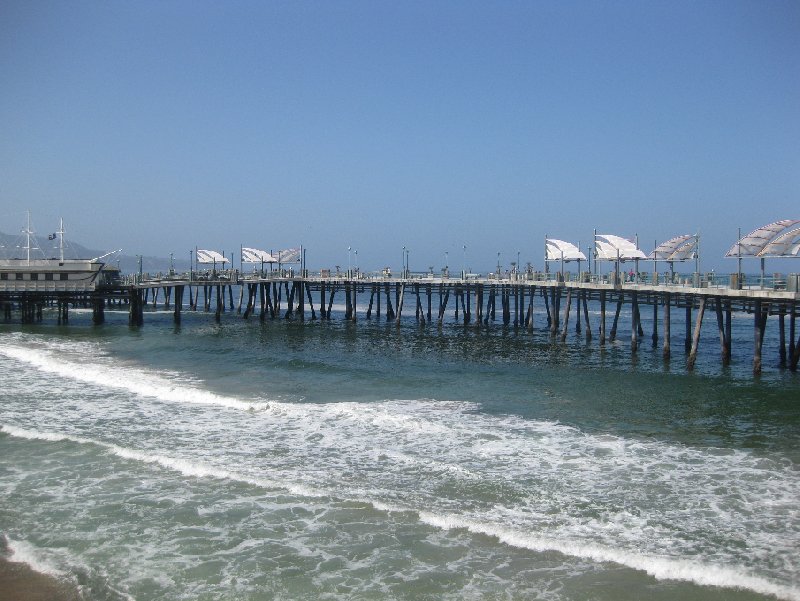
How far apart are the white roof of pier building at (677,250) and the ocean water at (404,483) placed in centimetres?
1118

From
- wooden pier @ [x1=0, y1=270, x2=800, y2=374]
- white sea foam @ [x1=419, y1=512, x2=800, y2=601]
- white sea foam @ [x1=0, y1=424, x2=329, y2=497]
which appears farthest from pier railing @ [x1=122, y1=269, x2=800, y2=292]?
white sea foam @ [x1=0, y1=424, x2=329, y2=497]

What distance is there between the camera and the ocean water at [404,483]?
9977 millimetres

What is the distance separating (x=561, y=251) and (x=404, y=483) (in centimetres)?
3640

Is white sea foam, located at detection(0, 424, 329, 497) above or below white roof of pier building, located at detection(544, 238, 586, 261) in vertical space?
below

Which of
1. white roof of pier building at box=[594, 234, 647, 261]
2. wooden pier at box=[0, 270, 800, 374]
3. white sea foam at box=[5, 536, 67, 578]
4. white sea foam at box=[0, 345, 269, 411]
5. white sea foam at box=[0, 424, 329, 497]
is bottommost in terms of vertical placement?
white sea foam at box=[5, 536, 67, 578]

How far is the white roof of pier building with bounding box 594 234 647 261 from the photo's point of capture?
1521 inches

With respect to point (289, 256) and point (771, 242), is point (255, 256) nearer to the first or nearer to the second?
point (289, 256)

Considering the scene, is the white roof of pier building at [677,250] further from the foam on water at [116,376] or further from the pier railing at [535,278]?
the foam on water at [116,376]

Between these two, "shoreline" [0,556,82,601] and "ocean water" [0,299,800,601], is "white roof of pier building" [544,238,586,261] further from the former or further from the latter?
"shoreline" [0,556,82,601]

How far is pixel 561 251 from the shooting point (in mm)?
47656

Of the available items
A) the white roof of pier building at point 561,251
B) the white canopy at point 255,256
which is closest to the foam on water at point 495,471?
the white roof of pier building at point 561,251

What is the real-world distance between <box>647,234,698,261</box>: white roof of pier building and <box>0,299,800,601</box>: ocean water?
11181 mm

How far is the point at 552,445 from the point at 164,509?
9.31 metres

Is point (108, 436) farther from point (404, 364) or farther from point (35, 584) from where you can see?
point (404, 364)
